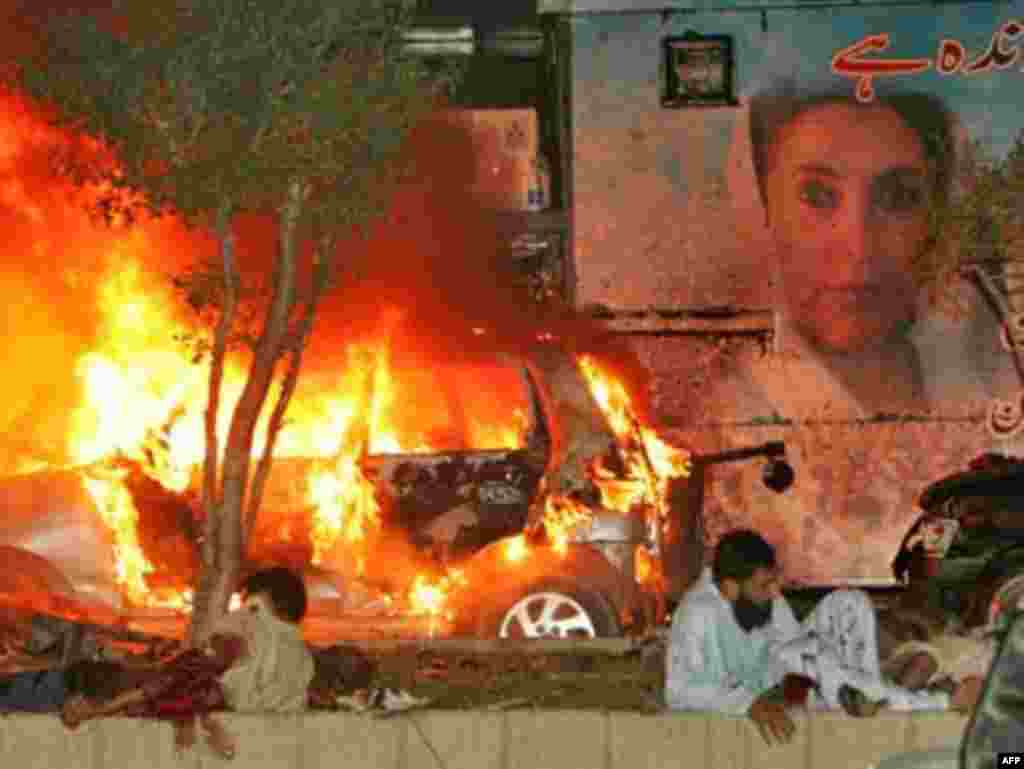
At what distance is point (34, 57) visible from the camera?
13.9 m

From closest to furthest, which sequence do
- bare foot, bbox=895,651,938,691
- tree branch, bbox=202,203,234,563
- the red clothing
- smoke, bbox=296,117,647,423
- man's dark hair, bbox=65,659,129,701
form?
1. the red clothing
2. bare foot, bbox=895,651,938,691
3. man's dark hair, bbox=65,659,129,701
4. tree branch, bbox=202,203,234,563
5. smoke, bbox=296,117,647,423

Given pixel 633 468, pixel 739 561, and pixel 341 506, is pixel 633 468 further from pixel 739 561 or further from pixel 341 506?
pixel 739 561

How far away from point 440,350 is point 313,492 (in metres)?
1.47

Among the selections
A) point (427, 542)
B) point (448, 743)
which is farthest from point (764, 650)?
point (427, 542)

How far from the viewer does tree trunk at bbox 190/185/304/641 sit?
13375 mm

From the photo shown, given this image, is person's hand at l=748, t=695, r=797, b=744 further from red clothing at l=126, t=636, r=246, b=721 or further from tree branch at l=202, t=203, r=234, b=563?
tree branch at l=202, t=203, r=234, b=563

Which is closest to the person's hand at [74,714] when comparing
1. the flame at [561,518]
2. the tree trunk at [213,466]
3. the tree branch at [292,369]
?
the tree trunk at [213,466]

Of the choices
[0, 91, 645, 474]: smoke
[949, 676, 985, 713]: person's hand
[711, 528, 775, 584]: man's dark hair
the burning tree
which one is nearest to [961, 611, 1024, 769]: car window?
[949, 676, 985, 713]: person's hand

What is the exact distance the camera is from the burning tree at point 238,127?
42.7 ft

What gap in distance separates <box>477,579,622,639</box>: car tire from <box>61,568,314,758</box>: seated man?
3583mm

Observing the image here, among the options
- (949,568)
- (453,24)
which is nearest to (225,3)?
(949,568)

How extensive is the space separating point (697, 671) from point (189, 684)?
203 centimetres

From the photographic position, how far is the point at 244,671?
10.8 metres

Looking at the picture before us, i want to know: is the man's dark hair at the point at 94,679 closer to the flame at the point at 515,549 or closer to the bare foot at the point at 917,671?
the bare foot at the point at 917,671
